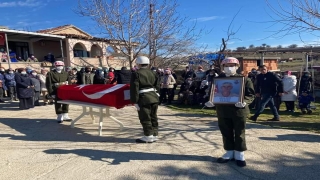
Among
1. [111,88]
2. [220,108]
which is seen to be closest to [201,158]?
[220,108]

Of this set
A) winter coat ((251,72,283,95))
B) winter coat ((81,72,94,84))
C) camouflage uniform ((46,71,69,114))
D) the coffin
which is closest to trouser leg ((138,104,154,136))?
the coffin

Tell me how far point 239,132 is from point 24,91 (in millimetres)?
9119

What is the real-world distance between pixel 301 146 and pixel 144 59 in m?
3.47

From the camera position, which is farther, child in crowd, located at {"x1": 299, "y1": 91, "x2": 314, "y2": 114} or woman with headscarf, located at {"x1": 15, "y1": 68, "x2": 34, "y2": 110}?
woman with headscarf, located at {"x1": 15, "y1": 68, "x2": 34, "y2": 110}

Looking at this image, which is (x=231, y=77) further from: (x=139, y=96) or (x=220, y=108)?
(x=139, y=96)

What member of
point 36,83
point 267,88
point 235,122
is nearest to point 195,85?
point 267,88

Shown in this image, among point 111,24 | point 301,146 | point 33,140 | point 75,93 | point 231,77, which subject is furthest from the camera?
point 111,24

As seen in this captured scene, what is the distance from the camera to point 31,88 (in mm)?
10570

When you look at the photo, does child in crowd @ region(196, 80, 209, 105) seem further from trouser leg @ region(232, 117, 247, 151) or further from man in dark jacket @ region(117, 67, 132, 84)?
trouser leg @ region(232, 117, 247, 151)

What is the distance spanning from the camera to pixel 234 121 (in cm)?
403

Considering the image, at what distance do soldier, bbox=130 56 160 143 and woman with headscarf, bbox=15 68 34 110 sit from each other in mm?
6887

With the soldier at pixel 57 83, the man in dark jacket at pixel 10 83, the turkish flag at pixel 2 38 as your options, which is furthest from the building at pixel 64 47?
the soldier at pixel 57 83

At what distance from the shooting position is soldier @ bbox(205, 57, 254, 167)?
398 centimetres

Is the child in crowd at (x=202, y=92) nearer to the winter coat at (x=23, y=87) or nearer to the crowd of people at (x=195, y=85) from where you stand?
the crowd of people at (x=195, y=85)
